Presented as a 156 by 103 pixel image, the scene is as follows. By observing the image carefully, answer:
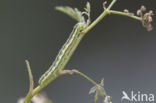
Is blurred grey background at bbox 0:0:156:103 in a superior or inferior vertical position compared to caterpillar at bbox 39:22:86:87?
inferior

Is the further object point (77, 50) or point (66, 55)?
point (77, 50)

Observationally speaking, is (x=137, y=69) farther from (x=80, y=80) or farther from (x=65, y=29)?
(x=65, y=29)

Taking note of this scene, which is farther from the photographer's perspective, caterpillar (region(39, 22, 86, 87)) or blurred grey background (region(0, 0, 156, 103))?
blurred grey background (region(0, 0, 156, 103))

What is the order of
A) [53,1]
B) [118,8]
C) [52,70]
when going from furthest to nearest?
1. [53,1]
2. [118,8]
3. [52,70]

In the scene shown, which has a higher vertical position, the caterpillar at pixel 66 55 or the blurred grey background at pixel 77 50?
the caterpillar at pixel 66 55

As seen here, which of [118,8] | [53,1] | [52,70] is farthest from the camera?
[53,1]

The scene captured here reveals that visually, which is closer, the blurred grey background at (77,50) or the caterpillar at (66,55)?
the caterpillar at (66,55)

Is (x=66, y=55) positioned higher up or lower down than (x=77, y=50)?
higher up

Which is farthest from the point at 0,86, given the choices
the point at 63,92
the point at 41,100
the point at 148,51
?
the point at 41,100
